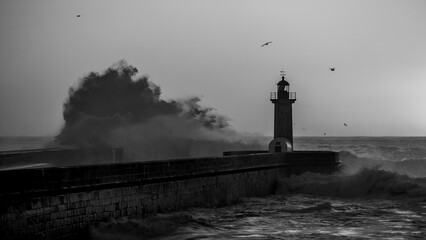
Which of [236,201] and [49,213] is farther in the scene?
[236,201]

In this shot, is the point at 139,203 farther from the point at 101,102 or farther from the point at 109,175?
the point at 101,102

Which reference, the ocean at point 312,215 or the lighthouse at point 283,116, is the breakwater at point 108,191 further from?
the lighthouse at point 283,116

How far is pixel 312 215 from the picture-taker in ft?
54.1

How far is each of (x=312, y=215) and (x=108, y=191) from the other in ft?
19.8

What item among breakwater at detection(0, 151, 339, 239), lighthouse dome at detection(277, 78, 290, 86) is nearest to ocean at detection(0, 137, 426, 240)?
breakwater at detection(0, 151, 339, 239)

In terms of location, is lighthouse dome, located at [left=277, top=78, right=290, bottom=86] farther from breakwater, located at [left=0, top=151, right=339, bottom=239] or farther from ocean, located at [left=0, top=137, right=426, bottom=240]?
breakwater, located at [left=0, top=151, right=339, bottom=239]

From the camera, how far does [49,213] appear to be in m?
11.0

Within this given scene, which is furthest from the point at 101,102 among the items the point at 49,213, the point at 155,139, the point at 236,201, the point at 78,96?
the point at 49,213

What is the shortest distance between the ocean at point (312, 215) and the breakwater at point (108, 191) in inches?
13.7

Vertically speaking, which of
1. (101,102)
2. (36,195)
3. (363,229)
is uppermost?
(101,102)

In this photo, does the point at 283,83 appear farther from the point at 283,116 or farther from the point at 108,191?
the point at 108,191

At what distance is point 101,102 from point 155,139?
412 cm

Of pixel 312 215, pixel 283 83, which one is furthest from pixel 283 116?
pixel 312 215

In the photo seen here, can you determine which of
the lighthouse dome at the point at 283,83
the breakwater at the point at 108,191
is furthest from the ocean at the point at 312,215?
the lighthouse dome at the point at 283,83
